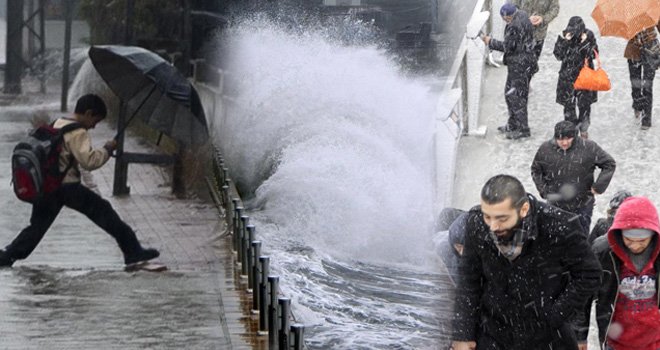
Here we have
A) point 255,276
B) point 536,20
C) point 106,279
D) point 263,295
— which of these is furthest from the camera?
point 536,20

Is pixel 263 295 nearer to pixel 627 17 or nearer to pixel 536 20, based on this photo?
pixel 627 17

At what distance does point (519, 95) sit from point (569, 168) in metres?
3.81

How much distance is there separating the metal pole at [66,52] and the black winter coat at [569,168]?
3714 mm

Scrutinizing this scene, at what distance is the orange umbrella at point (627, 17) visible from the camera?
45.7ft

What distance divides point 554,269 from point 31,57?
2.76 meters

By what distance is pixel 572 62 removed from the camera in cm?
1409

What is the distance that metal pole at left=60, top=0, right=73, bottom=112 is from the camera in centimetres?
737

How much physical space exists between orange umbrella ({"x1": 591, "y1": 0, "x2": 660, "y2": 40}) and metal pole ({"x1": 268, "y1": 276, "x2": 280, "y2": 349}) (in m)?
6.79

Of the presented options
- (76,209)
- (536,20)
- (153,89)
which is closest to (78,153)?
(76,209)

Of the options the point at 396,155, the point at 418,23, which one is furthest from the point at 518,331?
the point at 396,155

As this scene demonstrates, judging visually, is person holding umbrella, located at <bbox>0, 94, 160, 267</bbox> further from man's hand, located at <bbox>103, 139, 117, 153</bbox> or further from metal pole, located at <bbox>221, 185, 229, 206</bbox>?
metal pole, located at <bbox>221, 185, 229, 206</bbox>

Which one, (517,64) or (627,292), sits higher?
(517,64)

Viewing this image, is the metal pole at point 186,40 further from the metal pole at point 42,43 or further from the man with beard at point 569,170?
the man with beard at point 569,170

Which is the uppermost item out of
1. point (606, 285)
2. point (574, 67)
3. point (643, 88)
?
point (574, 67)
